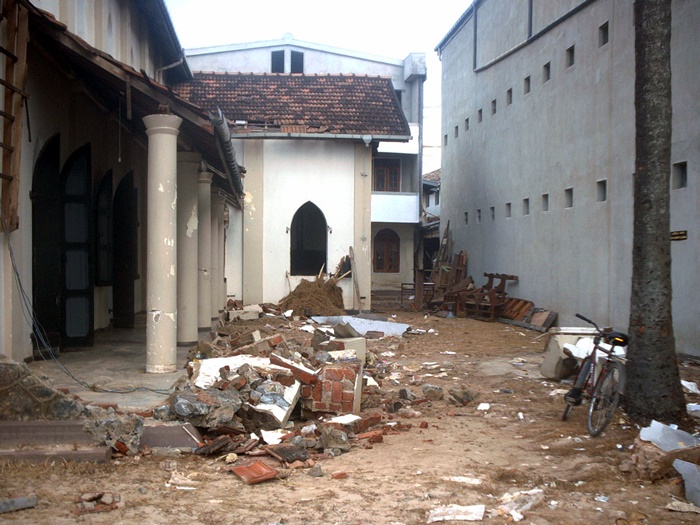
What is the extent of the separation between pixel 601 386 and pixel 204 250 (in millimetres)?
7687

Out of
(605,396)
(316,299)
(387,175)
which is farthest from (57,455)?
(387,175)

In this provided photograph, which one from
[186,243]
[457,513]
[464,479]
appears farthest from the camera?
[186,243]

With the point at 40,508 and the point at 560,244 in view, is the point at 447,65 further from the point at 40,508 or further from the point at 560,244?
the point at 40,508

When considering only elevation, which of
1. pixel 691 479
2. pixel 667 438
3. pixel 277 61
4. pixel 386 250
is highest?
pixel 277 61

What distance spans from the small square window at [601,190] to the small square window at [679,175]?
2.74 metres

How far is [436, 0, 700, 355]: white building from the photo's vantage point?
11.5 metres

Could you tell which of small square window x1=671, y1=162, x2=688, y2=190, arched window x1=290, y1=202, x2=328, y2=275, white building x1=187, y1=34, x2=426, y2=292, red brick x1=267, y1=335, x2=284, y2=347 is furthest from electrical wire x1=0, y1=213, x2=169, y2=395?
white building x1=187, y1=34, x2=426, y2=292

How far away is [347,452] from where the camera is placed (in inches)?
240

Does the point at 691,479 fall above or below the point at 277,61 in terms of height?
below

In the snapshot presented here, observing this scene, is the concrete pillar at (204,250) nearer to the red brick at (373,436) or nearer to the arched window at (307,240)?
the red brick at (373,436)

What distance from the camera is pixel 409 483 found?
5.08 m

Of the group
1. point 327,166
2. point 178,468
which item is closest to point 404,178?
point 327,166

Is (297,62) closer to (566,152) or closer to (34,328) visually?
(566,152)

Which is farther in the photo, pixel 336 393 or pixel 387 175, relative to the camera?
pixel 387 175
